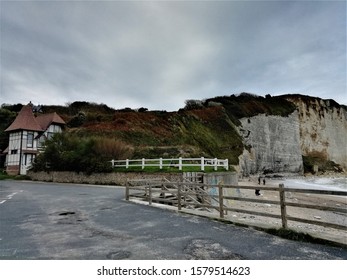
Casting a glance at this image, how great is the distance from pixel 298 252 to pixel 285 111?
68704 mm

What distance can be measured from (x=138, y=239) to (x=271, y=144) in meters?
60.1

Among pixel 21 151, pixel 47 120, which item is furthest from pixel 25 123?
pixel 21 151

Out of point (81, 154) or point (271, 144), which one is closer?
point (81, 154)

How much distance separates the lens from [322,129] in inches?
2987

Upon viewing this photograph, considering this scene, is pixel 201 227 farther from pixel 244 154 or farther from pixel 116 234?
pixel 244 154

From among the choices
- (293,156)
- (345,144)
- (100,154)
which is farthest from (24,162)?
(345,144)

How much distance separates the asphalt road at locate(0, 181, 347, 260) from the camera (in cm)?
508

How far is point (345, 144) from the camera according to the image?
8175cm

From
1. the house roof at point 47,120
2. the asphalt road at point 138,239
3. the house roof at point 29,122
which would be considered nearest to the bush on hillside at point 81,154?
the house roof at point 29,122

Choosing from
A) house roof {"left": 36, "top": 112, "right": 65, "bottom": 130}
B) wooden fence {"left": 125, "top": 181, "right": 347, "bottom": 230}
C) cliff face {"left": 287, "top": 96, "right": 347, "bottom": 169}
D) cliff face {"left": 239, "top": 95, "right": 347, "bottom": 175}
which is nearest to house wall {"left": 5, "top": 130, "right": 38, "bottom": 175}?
house roof {"left": 36, "top": 112, "right": 65, "bottom": 130}

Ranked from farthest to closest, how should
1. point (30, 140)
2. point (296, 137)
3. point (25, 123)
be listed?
1. point (296, 137)
2. point (25, 123)
3. point (30, 140)

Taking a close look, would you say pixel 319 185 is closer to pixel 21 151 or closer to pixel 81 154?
pixel 81 154

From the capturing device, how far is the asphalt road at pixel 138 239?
16.7 feet

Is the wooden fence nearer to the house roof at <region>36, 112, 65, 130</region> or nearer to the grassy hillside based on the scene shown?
the grassy hillside
